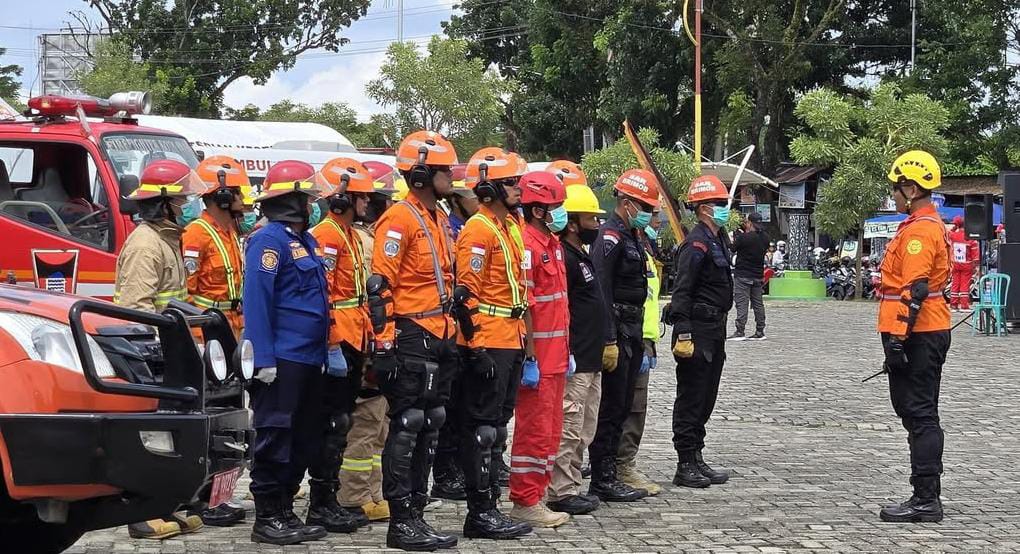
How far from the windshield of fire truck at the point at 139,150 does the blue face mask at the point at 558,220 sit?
200 inches

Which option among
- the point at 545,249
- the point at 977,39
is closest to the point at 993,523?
the point at 545,249

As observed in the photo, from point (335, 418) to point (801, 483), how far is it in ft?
11.8

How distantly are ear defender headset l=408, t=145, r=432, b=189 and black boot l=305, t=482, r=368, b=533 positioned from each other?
179 cm

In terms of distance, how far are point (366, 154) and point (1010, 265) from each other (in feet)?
35.4

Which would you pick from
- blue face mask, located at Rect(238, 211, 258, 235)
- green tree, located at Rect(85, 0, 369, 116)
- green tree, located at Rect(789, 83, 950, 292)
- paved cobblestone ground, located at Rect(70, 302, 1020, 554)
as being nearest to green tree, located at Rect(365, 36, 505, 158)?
green tree, located at Rect(85, 0, 369, 116)

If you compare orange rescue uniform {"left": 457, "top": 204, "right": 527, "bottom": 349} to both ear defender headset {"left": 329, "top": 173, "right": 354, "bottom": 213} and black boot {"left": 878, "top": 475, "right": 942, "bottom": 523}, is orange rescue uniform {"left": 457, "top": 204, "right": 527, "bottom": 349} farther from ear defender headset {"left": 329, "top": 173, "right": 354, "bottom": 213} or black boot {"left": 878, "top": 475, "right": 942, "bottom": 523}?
black boot {"left": 878, "top": 475, "right": 942, "bottom": 523}

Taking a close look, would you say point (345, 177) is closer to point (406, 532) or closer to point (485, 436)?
point (485, 436)

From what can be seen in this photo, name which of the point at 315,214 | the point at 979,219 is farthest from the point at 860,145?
the point at 315,214

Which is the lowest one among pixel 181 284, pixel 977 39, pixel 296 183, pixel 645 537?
pixel 645 537

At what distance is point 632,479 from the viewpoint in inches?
360

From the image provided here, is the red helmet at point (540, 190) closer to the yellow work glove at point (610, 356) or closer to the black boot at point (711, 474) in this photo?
the yellow work glove at point (610, 356)

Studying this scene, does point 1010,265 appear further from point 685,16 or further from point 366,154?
point 685,16

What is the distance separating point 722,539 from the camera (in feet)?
25.1

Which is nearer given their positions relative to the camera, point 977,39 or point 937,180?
point 937,180
